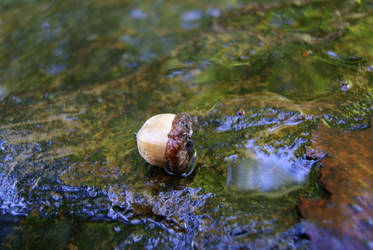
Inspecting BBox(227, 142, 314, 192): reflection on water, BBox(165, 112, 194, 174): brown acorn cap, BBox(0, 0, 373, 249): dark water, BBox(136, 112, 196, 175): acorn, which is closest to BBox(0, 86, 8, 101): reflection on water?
BBox(0, 0, 373, 249): dark water

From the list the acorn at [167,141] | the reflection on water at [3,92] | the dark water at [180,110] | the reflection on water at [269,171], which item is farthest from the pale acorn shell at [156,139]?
the reflection on water at [3,92]

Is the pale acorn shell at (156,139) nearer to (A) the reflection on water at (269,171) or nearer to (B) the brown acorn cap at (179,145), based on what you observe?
(B) the brown acorn cap at (179,145)

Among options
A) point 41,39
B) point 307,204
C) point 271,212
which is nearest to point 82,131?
point 271,212

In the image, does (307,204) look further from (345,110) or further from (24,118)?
(24,118)

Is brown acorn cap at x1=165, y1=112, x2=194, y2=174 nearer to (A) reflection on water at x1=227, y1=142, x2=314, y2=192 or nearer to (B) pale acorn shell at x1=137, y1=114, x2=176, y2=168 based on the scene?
(B) pale acorn shell at x1=137, y1=114, x2=176, y2=168

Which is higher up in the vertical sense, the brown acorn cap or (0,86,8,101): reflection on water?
the brown acorn cap

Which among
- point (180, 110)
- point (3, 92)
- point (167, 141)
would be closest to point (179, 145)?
point (167, 141)
